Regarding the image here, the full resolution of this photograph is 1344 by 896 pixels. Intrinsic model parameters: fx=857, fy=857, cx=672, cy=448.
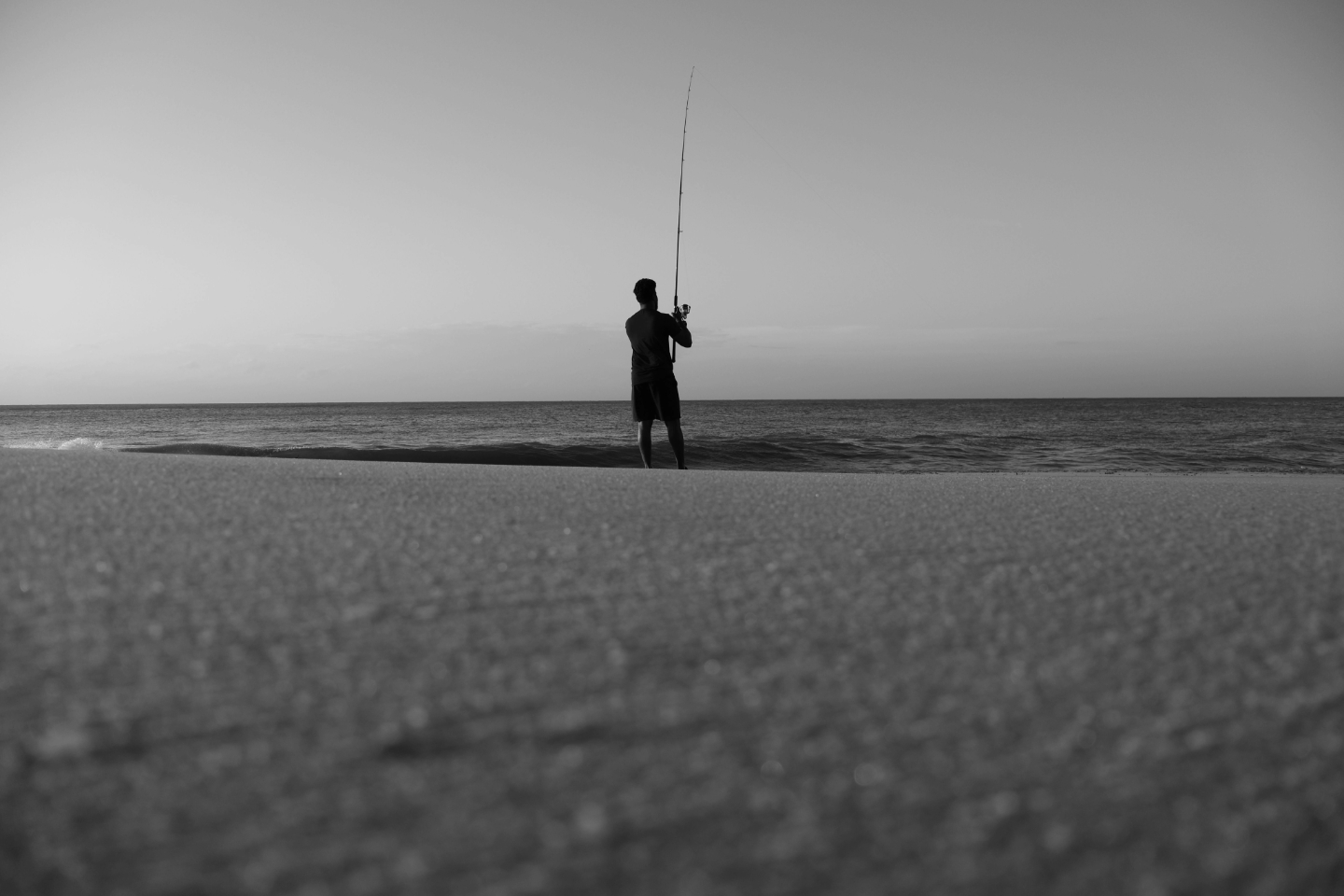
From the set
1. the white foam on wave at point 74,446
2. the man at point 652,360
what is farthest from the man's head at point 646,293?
the white foam on wave at point 74,446

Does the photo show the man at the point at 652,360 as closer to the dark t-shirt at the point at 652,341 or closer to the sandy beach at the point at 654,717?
the dark t-shirt at the point at 652,341

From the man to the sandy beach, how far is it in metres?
3.82

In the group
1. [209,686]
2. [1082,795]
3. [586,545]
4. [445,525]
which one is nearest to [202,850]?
[209,686]

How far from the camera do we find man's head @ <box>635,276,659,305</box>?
520 cm

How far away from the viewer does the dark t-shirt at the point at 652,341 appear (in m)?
5.18

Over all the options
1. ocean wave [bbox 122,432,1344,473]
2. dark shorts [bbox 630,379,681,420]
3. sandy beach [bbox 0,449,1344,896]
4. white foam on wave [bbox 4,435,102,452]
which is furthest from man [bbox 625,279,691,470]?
sandy beach [bbox 0,449,1344,896]

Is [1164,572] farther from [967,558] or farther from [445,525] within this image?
[445,525]

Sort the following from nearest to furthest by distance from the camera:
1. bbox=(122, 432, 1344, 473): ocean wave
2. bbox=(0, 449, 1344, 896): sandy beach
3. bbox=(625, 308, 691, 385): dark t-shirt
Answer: bbox=(0, 449, 1344, 896): sandy beach, bbox=(625, 308, 691, 385): dark t-shirt, bbox=(122, 432, 1344, 473): ocean wave

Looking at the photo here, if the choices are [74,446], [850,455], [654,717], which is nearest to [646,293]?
[654,717]

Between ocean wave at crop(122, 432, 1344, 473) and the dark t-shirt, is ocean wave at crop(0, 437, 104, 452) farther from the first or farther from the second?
the dark t-shirt

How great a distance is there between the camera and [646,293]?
5.23 metres

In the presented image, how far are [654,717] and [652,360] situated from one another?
14.9ft

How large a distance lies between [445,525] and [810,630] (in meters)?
0.83

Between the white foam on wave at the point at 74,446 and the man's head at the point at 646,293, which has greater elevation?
the man's head at the point at 646,293
